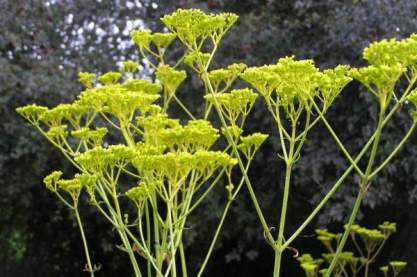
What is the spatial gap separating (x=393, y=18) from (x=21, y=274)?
4679 millimetres

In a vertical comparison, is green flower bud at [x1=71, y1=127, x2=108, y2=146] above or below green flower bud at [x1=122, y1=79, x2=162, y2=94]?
below

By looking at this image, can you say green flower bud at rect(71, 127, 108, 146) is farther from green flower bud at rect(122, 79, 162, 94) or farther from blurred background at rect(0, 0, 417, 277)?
blurred background at rect(0, 0, 417, 277)

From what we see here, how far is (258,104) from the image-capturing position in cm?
539

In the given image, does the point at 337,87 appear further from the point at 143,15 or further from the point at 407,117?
the point at 143,15

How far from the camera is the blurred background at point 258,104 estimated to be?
16.5ft

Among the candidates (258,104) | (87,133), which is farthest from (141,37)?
(258,104)

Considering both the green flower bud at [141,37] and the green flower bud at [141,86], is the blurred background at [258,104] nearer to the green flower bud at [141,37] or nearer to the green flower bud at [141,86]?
the green flower bud at [141,86]

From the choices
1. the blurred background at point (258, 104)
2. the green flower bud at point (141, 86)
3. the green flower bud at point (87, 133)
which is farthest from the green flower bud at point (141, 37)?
the blurred background at point (258, 104)

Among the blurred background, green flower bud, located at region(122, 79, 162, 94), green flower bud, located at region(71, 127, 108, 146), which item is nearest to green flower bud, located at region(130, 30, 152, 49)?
green flower bud, located at region(122, 79, 162, 94)

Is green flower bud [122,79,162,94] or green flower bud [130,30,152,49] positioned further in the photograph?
green flower bud [122,79,162,94]

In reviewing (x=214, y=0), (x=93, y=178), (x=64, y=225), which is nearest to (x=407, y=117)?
(x=214, y=0)

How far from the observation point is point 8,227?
7133mm

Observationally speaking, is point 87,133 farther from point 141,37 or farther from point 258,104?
point 258,104

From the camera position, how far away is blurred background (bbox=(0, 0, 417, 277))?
5.02 metres
